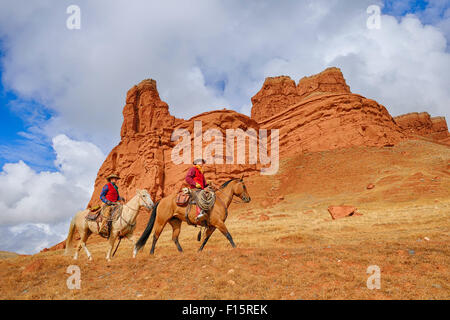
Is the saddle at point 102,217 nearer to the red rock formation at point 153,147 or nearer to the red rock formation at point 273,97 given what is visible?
the red rock formation at point 153,147

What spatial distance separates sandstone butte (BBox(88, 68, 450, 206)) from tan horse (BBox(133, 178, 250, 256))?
97.3 feet

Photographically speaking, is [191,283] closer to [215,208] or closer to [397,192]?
[215,208]

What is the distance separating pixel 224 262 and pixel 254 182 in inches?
1360

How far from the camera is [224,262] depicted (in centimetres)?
657

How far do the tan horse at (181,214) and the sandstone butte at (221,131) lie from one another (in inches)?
1167

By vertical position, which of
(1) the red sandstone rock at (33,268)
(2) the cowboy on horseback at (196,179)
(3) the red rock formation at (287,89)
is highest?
(3) the red rock formation at (287,89)

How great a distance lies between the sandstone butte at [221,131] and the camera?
4250cm

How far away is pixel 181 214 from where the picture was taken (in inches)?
372

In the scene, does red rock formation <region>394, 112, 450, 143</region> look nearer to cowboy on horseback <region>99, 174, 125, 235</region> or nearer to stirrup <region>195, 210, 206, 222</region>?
stirrup <region>195, 210, 206, 222</region>

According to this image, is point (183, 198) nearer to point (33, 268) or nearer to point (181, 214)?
point (181, 214)

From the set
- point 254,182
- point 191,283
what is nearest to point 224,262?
point 191,283

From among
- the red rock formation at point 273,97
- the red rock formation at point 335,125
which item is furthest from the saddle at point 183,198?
the red rock formation at point 273,97

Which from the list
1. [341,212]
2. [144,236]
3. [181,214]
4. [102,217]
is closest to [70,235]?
[102,217]

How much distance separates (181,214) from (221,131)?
3440 cm
